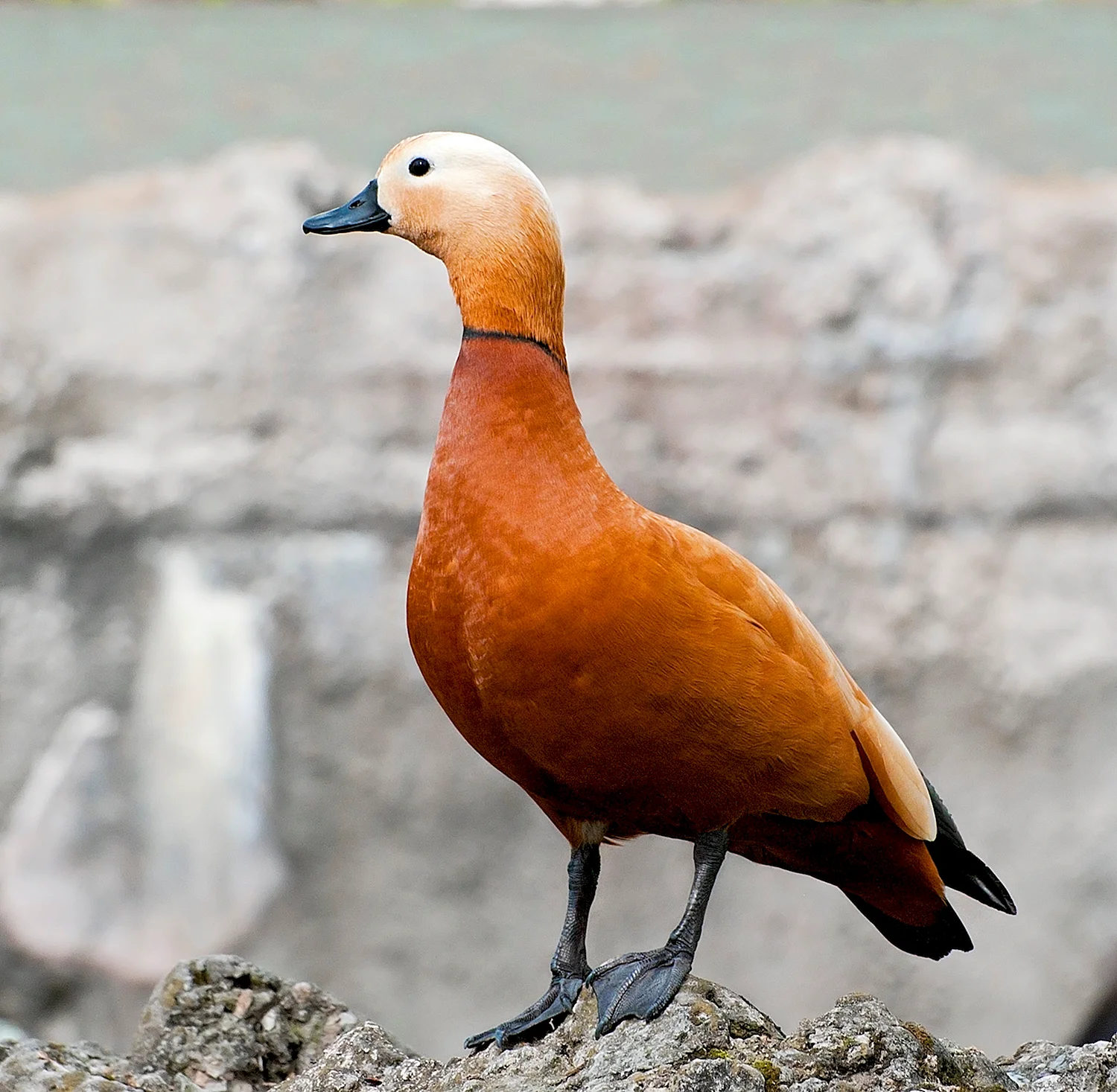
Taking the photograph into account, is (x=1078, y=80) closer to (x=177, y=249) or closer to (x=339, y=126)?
(x=339, y=126)

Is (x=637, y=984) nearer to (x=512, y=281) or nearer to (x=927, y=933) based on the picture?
(x=927, y=933)

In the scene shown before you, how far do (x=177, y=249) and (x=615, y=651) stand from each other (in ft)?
8.83

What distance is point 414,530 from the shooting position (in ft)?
12.1

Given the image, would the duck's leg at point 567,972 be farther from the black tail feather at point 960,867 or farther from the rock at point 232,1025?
the black tail feather at point 960,867

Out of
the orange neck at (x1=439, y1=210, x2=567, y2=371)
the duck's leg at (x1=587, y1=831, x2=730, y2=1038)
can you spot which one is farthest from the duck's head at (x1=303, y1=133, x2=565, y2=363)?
the duck's leg at (x1=587, y1=831, x2=730, y2=1038)

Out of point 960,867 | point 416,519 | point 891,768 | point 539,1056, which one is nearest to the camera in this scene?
point 539,1056

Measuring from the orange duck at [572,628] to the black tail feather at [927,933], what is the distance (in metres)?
0.23

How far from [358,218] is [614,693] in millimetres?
600

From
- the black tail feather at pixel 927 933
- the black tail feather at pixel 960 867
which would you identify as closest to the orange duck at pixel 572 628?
the black tail feather at pixel 960 867

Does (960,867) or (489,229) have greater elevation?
(489,229)

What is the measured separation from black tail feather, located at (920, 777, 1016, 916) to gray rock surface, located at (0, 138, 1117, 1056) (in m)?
1.82

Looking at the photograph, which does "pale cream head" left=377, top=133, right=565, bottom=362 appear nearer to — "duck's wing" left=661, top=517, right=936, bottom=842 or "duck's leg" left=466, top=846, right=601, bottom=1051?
"duck's wing" left=661, top=517, right=936, bottom=842

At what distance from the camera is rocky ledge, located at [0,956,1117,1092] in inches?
55.7

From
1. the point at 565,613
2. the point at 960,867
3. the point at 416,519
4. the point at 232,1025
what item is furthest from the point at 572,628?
the point at 416,519
